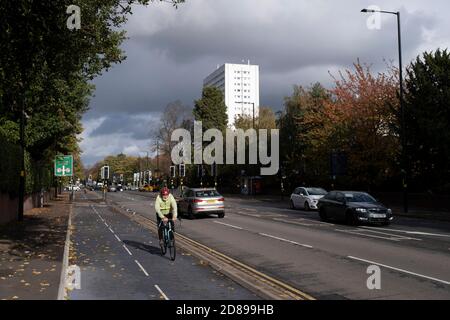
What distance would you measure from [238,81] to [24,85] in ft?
507

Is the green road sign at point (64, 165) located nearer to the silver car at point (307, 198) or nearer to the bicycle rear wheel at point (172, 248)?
the silver car at point (307, 198)

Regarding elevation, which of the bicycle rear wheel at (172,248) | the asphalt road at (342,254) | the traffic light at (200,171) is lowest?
the asphalt road at (342,254)

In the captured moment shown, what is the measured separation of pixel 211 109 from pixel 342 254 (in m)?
68.4

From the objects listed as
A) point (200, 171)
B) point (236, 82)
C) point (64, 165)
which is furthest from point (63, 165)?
point (236, 82)

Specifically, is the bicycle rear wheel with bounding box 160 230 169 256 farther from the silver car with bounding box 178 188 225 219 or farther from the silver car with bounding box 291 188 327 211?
the silver car with bounding box 291 188 327 211

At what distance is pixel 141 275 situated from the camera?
984cm

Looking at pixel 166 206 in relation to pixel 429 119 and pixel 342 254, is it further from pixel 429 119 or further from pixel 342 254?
pixel 429 119

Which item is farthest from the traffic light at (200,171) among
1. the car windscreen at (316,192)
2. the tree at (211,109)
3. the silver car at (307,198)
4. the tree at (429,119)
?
the tree at (429,119)

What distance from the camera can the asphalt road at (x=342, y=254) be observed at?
28.0 feet

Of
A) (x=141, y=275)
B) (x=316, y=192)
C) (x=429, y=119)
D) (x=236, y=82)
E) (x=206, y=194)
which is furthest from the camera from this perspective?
(x=236, y=82)

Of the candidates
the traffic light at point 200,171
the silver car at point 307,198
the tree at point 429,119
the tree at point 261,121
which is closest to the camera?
the tree at point 429,119

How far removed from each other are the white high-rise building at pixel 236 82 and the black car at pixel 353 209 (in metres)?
134

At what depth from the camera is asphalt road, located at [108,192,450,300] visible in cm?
855

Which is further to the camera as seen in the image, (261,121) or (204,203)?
(261,121)
